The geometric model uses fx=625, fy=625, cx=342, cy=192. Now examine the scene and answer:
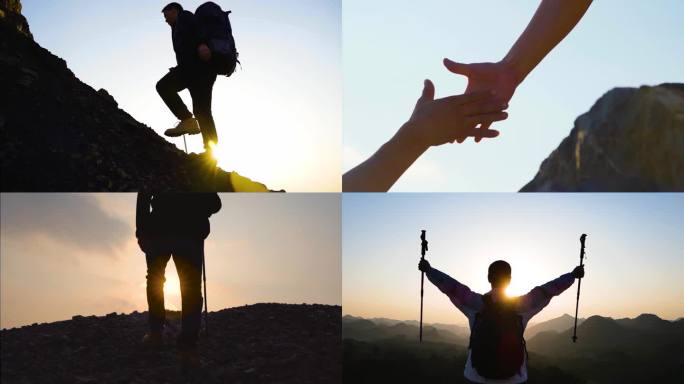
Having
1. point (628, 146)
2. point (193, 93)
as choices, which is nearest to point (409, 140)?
point (193, 93)

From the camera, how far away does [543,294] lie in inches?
286

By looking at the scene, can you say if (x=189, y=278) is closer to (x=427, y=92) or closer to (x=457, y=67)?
(x=427, y=92)

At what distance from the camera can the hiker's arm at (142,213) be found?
9.38 m

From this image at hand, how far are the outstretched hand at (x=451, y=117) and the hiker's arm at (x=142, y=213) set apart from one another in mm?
4327

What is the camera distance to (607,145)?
12570mm

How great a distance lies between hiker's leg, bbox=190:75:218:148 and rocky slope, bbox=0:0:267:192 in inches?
54.1

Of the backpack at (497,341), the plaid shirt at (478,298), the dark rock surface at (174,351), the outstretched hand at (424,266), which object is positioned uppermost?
the outstretched hand at (424,266)

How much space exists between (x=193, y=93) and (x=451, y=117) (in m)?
3.47

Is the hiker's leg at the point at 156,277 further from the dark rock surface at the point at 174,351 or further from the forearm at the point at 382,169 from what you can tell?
the forearm at the point at 382,169

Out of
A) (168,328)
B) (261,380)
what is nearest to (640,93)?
(261,380)

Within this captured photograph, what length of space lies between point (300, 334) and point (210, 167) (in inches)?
170

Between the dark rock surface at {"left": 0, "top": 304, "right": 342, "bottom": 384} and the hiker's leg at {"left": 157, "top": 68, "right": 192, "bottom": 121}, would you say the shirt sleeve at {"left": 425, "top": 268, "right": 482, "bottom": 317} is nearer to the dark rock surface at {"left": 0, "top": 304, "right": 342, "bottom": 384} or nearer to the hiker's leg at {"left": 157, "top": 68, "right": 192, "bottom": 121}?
the hiker's leg at {"left": 157, "top": 68, "right": 192, "bottom": 121}

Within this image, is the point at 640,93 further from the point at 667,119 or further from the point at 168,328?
the point at 168,328

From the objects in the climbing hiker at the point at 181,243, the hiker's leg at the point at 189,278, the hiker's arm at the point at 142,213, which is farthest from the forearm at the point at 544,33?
the hiker's arm at the point at 142,213
